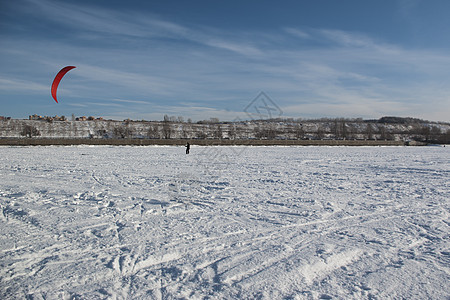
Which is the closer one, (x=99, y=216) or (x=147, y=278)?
(x=147, y=278)

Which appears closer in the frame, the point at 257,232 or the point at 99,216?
the point at 257,232

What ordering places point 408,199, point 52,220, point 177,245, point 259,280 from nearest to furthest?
point 259,280 < point 177,245 < point 52,220 < point 408,199

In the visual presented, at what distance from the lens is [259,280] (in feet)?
11.4

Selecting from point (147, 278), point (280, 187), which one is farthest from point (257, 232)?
point (280, 187)

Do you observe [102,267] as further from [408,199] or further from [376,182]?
[376,182]

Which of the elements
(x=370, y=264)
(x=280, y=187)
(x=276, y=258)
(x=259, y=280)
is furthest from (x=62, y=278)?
(x=280, y=187)

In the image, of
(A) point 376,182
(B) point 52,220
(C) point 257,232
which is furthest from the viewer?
(A) point 376,182

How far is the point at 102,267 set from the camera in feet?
12.3

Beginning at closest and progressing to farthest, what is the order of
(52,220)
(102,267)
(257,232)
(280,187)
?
1. (102,267)
2. (257,232)
3. (52,220)
4. (280,187)

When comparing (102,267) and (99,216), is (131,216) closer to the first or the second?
(99,216)

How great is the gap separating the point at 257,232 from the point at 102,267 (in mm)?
2459

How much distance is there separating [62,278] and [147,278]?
987 millimetres

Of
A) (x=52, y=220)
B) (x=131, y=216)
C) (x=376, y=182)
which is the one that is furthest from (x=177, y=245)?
(x=376, y=182)

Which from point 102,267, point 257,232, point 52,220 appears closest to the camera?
point 102,267
